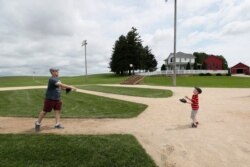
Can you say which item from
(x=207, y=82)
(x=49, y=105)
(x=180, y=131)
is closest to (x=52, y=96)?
(x=49, y=105)

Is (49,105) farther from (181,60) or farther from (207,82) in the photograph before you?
(181,60)

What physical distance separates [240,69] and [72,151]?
77184 mm

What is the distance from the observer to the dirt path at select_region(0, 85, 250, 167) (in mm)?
6033

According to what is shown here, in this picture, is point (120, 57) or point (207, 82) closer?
point (207, 82)

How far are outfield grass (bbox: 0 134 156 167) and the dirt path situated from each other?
0.45 meters

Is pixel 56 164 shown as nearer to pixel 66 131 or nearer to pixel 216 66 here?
pixel 66 131

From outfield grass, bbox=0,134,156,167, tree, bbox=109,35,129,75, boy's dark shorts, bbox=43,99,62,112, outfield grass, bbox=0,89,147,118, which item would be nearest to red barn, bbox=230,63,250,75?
tree, bbox=109,35,129,75

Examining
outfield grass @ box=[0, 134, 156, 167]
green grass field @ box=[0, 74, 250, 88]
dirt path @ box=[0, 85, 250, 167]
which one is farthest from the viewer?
green grass field @ box=[0, 74, 250, 88]

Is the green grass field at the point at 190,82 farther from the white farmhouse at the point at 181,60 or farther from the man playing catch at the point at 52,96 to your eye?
the man playing catch at the point at 52,96

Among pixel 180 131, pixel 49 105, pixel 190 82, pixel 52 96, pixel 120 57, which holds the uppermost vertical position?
pixel 120 57

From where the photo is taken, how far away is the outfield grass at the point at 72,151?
5699mm

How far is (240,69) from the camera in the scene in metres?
76.6

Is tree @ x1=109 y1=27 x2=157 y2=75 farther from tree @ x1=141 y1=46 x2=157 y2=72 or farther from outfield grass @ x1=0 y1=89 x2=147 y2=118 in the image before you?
outfield grass @ x1=0 y1=89 x2=147 y2=118

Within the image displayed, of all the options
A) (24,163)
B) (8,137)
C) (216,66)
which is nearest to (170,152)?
(24,163)
